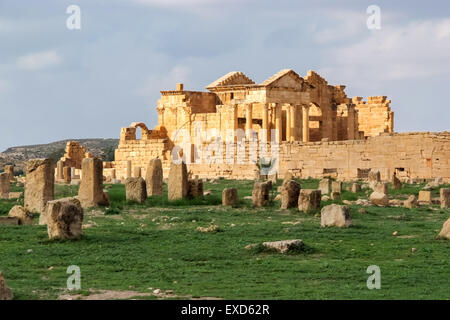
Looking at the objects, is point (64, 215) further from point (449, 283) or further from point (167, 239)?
point (449, 283)

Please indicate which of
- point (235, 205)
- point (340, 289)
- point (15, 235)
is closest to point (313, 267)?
point (340, 289)

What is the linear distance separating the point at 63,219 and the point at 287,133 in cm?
4016

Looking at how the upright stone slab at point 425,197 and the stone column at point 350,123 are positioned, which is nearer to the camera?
the upright stone slab at point 425,197

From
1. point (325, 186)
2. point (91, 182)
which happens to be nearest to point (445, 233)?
point (91, 182)

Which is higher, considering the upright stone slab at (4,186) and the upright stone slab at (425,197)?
the upright stone slab at (4,186)

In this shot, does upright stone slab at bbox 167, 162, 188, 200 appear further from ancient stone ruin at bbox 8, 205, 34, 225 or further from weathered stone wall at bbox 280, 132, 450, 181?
weathered stone wall at bbox 280, 132, 450, 181

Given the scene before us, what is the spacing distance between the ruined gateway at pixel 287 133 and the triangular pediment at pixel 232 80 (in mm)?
63

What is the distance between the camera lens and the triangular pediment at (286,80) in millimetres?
56428

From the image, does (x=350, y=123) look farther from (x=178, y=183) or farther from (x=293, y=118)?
(x=178, y=183)

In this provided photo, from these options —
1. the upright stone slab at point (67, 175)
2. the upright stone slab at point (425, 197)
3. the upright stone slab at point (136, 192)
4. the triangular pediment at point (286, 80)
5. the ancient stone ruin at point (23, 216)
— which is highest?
the triangular pediment at point (286, 80)

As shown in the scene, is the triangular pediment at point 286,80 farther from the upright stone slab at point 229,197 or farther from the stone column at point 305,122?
the upright stone slab at point 229,197

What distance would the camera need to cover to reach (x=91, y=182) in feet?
82.2

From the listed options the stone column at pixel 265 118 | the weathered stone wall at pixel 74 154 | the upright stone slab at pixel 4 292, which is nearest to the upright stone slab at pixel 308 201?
the upright stone slab at pixel 4 292

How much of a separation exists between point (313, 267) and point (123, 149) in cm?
4381
